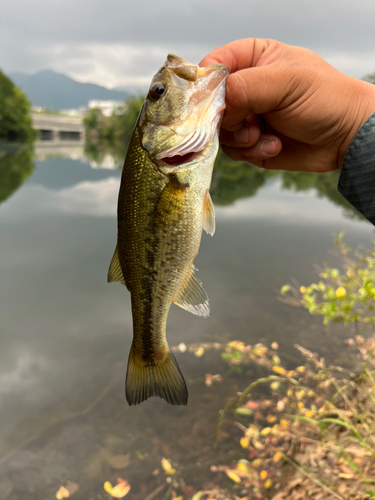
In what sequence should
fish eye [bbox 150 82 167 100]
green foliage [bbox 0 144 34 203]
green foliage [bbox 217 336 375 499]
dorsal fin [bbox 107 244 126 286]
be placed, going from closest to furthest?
1. fish eye [bbox 150 82 167 100]
2. dorsal fin [bbox 107 244 126 286]
3. green foliage [bbox 217 336 375 499]
4. green foliage [bbox 0 144 34 203]

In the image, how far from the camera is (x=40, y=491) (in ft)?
12.8

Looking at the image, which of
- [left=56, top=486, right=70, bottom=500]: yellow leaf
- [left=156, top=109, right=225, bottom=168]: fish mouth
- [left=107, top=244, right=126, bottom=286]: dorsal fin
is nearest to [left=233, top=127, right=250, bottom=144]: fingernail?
[left=156, top=109, right=225, bottom=168]: fish mouth

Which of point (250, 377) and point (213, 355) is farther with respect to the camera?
point (213, 355)

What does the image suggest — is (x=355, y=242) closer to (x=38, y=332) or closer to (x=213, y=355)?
(x=213, y=355)

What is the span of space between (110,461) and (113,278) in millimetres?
3431

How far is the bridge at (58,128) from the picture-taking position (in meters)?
78.7

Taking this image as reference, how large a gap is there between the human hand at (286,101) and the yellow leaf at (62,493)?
14.0 feet

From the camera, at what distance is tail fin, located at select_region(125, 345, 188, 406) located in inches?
72.1

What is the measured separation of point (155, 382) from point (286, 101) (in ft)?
6.14

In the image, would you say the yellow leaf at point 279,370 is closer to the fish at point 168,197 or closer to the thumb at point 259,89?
the fish at point 168,197

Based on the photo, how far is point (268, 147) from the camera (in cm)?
252

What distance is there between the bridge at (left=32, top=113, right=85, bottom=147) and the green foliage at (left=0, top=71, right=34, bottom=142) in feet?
26.3

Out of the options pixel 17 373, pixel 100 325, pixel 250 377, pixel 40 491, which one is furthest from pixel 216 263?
pixel 40 491

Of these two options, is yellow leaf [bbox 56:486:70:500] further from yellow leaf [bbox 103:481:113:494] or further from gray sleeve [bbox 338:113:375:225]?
gray sleeve [bbox 338:113:375:225]
